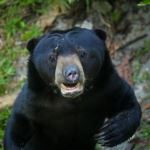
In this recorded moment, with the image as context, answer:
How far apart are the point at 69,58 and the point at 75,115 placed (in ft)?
2.22

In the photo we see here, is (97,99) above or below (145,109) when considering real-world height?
above

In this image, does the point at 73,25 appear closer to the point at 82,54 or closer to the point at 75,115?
the point at 75,115

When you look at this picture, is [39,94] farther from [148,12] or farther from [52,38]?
[148,12]

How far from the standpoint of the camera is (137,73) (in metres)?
8.18

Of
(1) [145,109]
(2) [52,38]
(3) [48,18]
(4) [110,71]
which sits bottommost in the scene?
(1) [145,109]

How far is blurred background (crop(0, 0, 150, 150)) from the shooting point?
8320 millimetres

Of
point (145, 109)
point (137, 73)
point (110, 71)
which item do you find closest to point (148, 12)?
point (137, 73)

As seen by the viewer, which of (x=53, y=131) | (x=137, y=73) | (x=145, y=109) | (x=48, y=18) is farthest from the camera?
(x=48, y=18)

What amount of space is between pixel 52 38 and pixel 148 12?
2.83 metres

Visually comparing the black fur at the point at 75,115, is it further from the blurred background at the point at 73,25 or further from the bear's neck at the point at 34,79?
the blurred background at the point at 73,25

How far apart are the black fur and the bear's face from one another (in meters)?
0.03

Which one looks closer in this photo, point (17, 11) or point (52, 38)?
point (52, 38)

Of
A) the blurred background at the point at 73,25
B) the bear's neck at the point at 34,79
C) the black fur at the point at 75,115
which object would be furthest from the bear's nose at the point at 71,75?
the blurred background at the point at 73,25

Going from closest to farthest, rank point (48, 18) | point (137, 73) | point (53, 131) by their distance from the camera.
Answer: point (53, 131) < point (137, 73) < point (48, 18)
